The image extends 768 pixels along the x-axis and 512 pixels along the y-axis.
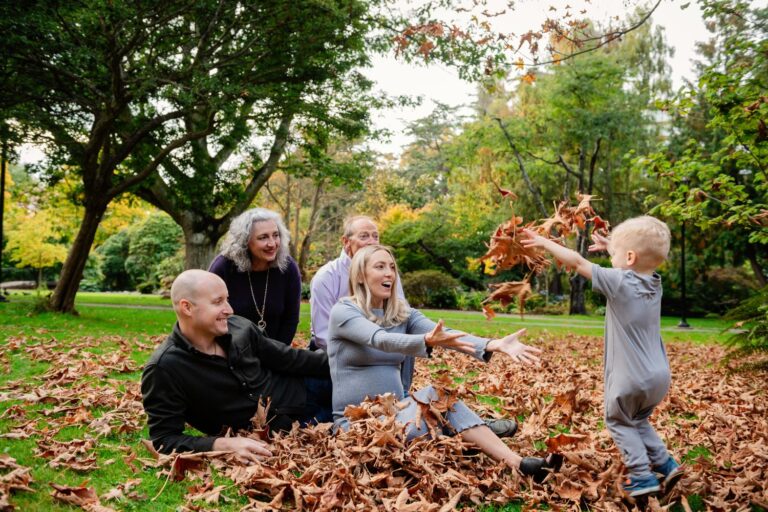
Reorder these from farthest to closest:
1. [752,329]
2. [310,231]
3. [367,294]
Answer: [310,231]
[752,329]
[367,294]

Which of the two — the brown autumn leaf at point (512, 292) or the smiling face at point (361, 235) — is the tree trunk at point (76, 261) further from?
the brown autumn leaf at point (512, 292)

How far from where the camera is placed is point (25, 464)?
4.04 metres

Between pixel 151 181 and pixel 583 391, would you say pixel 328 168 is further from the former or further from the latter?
pixel 583 391

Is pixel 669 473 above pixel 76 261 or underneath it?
underneath

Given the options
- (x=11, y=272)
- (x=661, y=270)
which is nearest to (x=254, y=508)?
(x=661, y=270)

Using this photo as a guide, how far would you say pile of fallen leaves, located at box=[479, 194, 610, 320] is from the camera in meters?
3.85

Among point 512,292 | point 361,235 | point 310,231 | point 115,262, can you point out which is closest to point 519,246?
point 512,292

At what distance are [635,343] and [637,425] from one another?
0.51 m

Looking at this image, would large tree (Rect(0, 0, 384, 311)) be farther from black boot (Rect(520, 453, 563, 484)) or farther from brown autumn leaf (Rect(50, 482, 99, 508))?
black boot (Rect(520, 453, 563, 484))

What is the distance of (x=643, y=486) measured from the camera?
11.6ft

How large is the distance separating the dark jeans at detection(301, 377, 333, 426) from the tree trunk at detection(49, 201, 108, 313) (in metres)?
12.9

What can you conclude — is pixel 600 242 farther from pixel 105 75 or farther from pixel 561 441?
pixel 105 75

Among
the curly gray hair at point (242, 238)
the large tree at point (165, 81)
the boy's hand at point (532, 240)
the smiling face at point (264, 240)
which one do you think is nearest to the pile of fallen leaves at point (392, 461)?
the boy's hand at point (532, 240)

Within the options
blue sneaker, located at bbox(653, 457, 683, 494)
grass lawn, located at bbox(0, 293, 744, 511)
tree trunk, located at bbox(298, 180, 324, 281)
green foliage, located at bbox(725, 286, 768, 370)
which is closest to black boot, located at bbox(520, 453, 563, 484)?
grass lawn, located at bbox(0, 293, 744, 511)
